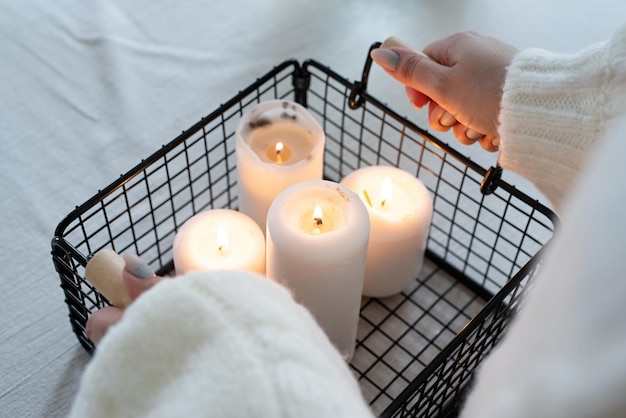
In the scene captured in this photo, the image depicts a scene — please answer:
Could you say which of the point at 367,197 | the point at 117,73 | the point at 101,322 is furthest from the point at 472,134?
the point at 117,73

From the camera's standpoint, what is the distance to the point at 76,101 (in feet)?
2.84

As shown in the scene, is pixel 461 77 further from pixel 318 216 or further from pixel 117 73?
pixel 117 73

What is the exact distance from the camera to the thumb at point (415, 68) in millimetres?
626

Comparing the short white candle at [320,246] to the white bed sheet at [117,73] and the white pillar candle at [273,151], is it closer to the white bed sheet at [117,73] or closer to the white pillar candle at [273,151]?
the white pillar candle at [273,151]

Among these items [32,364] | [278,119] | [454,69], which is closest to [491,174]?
[454,69]

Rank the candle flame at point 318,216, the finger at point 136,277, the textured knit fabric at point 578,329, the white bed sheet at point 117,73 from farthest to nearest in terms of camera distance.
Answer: the white bed sheet at point 117,73, the candle flame at point 318,216, the finger at point 136,277, the textured knit fabric at point 578,329

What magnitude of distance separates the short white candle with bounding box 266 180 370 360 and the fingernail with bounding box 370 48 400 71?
0.38ft

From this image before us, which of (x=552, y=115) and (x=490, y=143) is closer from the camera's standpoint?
(x=552, y=115)

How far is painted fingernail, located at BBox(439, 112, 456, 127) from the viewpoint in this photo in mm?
646

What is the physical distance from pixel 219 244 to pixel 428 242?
25 centimetres

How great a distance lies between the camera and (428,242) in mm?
781

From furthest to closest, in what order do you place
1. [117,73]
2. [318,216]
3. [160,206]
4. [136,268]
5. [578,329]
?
[117,73], [160,206], [318,216], [136,268], [578,329]

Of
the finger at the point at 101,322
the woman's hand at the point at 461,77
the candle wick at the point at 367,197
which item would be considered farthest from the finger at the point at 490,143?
the finger at the point at 101,322

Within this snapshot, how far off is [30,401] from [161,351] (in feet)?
1.08
